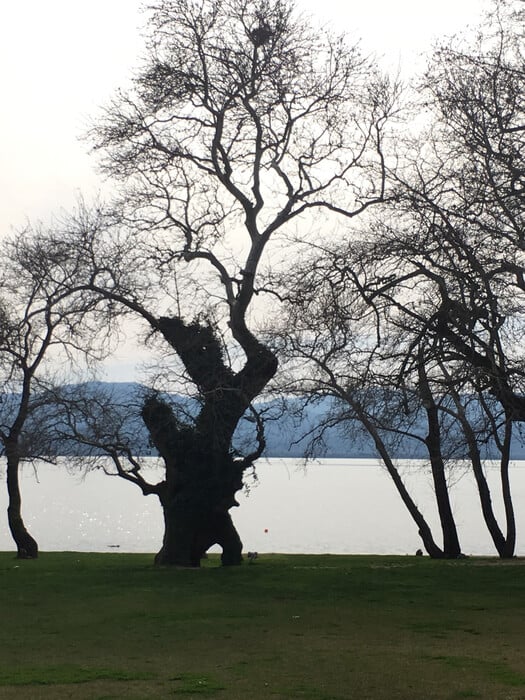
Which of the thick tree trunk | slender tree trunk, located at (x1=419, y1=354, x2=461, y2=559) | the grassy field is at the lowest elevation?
the grassy field

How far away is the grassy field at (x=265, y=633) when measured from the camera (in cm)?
1261

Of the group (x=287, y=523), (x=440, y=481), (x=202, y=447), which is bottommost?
(x=440, y=481)

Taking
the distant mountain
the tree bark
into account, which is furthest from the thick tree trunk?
the distant mountain

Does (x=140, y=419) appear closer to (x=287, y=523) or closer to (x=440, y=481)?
(x=440, y=481)

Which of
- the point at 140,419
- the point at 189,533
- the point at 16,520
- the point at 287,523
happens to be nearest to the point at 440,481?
the point at 189,533

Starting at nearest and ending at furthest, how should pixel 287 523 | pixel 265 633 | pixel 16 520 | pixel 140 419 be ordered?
1. pixel 265 633
2. pixel 140 419
3. pixel 16 520
4. pixel 287 523

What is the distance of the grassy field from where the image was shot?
1261 cm

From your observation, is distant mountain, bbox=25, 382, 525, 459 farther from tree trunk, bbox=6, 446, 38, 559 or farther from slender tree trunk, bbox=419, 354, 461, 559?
tree trunk, bbox=6, 446, 38, 559

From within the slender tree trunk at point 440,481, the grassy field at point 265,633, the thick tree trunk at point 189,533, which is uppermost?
the slender tree trunk at point 440,481

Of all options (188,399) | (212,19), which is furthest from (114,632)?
(212,19)

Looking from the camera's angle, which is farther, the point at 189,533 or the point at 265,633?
the point at 189,533

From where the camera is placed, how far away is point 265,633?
16.9m

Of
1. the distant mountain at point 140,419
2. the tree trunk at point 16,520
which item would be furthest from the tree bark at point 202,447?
the tree trunk at point 16,520

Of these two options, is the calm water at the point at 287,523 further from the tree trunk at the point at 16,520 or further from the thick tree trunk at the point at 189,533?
the thick tree trunk at the point at 189,533
